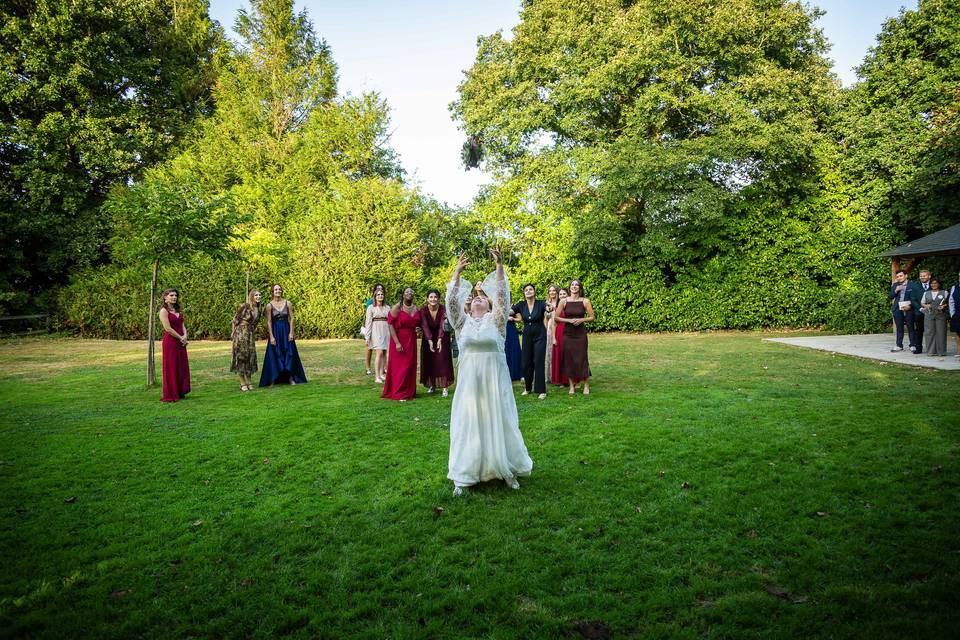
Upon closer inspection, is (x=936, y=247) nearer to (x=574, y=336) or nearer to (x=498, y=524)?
(x=574, y=336)

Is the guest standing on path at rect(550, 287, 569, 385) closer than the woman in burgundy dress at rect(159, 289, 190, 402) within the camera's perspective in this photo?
No

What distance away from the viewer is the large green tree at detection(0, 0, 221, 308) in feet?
86.6

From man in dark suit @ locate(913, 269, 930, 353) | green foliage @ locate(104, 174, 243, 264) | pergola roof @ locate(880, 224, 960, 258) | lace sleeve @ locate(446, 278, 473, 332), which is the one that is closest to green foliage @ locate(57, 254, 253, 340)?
green foliage @ locate(104, 174, 243, 264)

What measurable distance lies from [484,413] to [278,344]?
26.3 ft

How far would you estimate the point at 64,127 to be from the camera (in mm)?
27031

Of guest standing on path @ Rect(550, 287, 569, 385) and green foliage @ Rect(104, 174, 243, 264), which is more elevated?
green foliage @ Rect(104, 174, 243, 264)

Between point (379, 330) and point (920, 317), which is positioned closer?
point (379, 330)

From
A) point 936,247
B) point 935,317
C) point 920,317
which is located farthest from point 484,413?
point 936,247

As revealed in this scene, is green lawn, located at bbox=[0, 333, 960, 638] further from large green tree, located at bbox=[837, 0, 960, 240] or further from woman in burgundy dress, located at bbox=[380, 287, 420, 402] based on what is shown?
large green tree, located at bbox=[837, 0, 960, 240]

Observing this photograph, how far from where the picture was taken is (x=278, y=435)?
24.8 feet

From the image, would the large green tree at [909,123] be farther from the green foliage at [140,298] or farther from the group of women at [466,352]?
the green foliage at [140,298]

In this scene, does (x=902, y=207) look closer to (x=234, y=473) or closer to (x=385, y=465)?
(x=385, y=465)

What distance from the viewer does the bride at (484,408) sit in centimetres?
523

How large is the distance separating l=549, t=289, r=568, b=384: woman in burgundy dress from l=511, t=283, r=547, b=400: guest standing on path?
348mm
